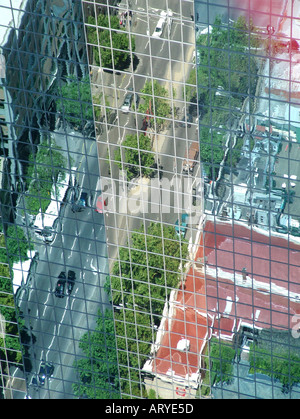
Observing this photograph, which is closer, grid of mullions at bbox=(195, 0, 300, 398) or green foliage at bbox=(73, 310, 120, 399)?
grid of mullions at bbox=(195, 0, 300, 398)

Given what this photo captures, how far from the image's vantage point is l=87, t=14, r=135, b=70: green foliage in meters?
53.2

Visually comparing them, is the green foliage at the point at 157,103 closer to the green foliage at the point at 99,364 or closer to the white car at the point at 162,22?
the white car at the point at 162,22

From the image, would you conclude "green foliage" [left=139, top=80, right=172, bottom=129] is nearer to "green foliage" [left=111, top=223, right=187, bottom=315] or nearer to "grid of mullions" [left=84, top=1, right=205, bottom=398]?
"grid of mullions" [left=84, top=1, right=205, bottom=398]

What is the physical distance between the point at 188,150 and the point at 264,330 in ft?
33.3

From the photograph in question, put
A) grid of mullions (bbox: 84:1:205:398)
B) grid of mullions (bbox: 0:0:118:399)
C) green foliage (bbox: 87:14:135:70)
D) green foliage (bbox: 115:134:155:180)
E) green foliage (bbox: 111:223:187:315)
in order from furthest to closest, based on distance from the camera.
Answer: green foliage (bbox: 111:223:187:315) → green foliage (bbox: 115:134:155:180) → grid of mullions (bbox: 0:0:118:399) → green foliage (bbox: 87:14:135:70) → grid of mullions (bbox: 84:1:205:398)

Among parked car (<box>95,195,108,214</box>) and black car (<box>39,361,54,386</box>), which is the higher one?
parked car (<box>95,195,108,214</box>)

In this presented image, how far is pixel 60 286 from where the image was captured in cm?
6275

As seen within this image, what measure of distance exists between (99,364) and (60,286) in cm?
496

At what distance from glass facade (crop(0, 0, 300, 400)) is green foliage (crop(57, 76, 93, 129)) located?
0.25 feet

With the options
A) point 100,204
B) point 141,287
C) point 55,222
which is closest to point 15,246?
point 55,222

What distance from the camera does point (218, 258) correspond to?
2272 inches

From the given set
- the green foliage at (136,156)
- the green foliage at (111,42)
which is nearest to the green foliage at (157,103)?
the green foliage at (136,156)

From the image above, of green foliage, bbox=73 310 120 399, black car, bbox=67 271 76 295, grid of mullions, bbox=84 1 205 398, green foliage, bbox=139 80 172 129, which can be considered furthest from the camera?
green foliage, bbox=73 310 120 399

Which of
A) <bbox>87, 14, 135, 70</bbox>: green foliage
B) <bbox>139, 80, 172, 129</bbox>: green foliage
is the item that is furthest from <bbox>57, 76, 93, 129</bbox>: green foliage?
<bbox>139, 80, 172, 129</bbox>: green foliage
